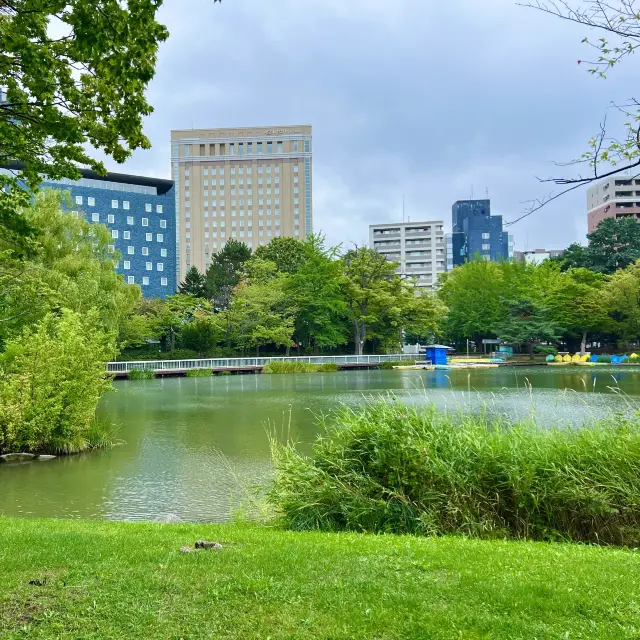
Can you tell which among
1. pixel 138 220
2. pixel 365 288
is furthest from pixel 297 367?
pixel 138 220

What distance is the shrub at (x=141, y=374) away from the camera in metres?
36.2

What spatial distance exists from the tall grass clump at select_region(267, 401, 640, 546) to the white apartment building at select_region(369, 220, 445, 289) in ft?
354

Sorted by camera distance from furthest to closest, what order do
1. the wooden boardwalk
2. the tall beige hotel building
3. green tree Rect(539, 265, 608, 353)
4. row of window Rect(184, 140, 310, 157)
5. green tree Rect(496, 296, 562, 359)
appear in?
row of window Rect(184, 140, 310, 157)
the tall beige hotel building
green tree Rect(539, 265, 608, 353)
green tree Rect(496, 296, 562, 359)
the wooden boardwalk

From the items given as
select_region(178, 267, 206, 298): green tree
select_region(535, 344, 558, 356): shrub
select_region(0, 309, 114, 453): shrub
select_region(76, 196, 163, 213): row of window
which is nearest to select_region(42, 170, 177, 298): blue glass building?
select_region(76, 196, 163, 213): row of window

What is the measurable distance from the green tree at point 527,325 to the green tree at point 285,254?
19072 millimetres

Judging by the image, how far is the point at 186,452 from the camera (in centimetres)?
1267

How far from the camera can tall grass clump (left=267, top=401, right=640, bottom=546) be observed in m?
5.86

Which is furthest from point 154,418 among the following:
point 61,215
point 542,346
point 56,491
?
point 542,346

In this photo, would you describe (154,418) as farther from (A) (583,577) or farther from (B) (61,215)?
(A) (583,577)

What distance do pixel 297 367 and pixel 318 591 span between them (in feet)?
125

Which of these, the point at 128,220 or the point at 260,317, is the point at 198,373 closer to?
the point at 260,317

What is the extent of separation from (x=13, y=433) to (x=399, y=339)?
41.2m

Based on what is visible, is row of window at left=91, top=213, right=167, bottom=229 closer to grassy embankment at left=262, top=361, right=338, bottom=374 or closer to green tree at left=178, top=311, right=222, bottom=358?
green tree at left=178, top=311, right=222, bottom=358

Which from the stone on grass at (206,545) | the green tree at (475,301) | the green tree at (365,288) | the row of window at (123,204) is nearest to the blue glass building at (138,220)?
the row of window at (123,204)
